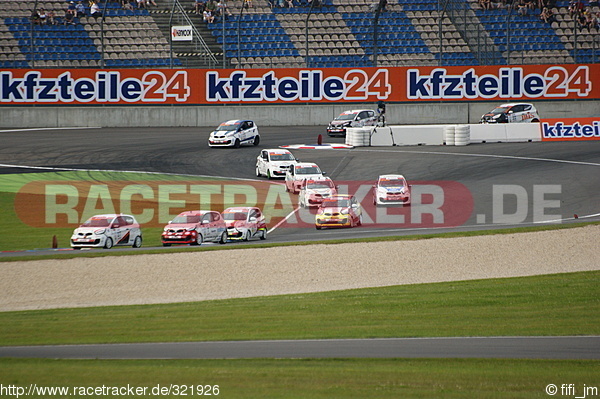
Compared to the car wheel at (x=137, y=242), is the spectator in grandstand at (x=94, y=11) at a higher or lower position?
higher

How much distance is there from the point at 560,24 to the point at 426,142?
15602 millimetres

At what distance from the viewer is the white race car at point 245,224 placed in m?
25.5

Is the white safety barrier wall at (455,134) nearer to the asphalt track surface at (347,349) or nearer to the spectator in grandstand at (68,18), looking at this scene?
the spectator in grandstand at (68,18)

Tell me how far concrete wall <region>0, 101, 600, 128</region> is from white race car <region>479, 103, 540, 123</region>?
119 inches

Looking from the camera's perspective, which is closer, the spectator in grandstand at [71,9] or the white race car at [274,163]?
the white race car at [274,163]

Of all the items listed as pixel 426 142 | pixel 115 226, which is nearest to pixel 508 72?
pixel 426 142

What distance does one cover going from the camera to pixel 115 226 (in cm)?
2462

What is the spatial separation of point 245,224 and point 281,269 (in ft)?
18.0

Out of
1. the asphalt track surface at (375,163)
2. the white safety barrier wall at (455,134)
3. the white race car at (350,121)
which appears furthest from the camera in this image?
the white race car at (350,121)

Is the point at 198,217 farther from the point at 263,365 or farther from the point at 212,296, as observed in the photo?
the point at 263,365

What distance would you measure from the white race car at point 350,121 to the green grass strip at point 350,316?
96.2 feet

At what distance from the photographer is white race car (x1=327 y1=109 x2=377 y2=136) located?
47219 mm

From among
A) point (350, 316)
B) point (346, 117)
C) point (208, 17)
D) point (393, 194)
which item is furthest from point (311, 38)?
point (350, 316)

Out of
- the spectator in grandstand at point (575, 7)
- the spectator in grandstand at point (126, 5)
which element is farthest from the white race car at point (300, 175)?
the spectator in grandstand at point (575, 7)
